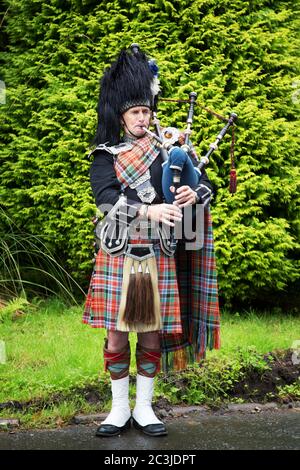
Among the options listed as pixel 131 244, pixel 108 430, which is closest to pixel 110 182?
pixel 131 244

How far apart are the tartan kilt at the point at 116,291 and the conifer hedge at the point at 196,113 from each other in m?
1.72

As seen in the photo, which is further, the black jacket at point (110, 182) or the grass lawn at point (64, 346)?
the grass lawn at point (64, 346)

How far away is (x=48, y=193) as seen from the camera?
5543 millimetres

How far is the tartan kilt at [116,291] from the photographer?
340 centimetres

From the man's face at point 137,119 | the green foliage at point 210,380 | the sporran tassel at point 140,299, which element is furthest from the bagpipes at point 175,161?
the green foliage at point 210,380

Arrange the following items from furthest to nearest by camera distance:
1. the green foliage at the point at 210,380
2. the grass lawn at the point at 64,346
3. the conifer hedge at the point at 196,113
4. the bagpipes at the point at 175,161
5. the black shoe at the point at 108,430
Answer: the conifer hedge at the point at 196,113 < the green foliage at the point at 210,380 < the grass lawn at the point at 64,346 < the black shoe at the point at 108,430 < the bagpipes at the point at 175,161

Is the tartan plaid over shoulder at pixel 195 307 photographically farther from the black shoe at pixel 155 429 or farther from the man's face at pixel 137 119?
the man's face at pixel 137 119

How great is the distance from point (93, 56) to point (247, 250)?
6.31ft

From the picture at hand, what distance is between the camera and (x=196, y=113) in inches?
209

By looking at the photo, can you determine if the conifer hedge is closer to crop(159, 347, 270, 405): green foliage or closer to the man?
crop(159, 347, 270, 405): green foliage

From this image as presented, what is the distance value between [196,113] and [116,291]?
230cm
